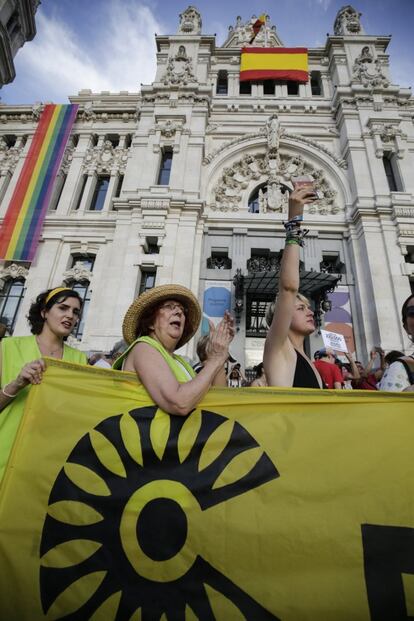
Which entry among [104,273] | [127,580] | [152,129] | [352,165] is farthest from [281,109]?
[127,580]

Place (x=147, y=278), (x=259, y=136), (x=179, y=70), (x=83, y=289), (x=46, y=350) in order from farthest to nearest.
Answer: (x=179, y=70)
(x=259, y=136)
(x=83, y=289)
(x=147, y=278)
(x=46, y=350)

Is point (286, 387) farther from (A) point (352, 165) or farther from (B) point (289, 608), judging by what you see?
(A) point (352, 165)

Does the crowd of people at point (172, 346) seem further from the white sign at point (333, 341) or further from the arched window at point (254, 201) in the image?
the arched window at point (254, 201)

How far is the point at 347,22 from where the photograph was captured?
754 inches

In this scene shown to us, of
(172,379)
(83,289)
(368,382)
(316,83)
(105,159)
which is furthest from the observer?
(316,83)

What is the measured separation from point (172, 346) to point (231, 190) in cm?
1489

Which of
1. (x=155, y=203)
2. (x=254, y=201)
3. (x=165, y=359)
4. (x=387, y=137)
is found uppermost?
(x=387, y=137)

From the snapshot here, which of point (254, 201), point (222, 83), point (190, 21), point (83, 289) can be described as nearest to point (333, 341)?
point (254, 201)

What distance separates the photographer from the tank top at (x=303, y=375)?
2.09 m

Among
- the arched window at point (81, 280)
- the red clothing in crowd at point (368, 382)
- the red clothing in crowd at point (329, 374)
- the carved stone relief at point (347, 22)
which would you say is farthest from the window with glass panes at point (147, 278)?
the carved stone relief at point (347, 22)

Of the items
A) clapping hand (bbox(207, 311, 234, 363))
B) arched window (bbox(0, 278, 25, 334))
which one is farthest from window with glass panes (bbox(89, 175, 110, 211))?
clapping hand (bbox(207, 311, 234, 363))

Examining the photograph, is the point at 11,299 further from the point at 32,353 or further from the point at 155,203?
the point at 32,353

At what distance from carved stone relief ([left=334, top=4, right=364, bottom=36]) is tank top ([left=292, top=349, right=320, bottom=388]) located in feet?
84.2

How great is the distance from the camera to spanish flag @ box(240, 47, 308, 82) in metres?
17.7
